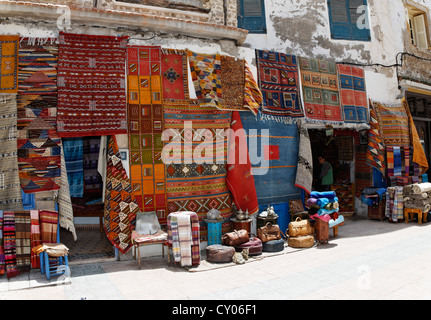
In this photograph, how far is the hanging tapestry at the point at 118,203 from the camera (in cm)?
578

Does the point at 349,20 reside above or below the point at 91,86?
above

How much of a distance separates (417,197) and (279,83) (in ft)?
15.1

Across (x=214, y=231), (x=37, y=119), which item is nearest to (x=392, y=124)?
(x=214, y=231)

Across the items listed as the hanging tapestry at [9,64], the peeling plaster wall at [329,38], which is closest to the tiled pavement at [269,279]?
the hanging tapestry at [9,64]

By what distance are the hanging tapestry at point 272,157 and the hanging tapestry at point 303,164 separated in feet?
0.39

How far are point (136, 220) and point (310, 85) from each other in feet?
16.2

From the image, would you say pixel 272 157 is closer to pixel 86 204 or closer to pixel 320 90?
pixel 320 90

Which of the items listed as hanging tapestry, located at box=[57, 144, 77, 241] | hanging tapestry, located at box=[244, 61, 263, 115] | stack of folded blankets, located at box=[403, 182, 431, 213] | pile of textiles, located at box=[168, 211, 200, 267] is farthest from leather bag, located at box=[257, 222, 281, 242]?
stack of folded blankets, located at box=[403, 182, 431, 213]

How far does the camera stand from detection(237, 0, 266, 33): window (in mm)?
7688

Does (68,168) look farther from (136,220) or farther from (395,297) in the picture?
(395,297)

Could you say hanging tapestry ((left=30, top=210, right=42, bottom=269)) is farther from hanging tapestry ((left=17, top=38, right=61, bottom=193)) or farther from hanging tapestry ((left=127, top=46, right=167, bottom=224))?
hanging tapestry ((left=127, top=46, right=167, bottom=224))

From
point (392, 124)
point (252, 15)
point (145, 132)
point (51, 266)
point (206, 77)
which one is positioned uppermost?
point (252, 15)

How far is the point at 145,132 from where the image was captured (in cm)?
603
